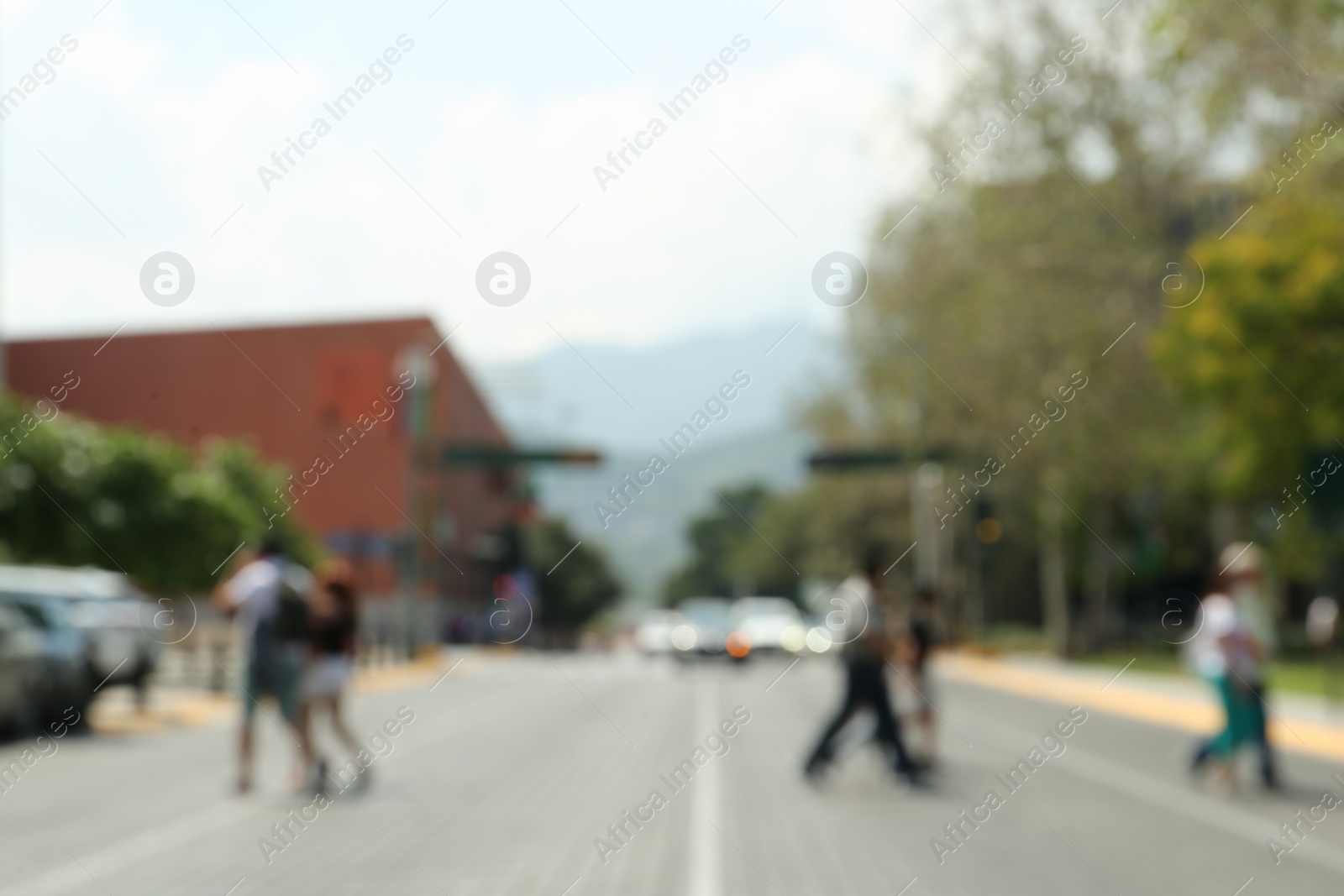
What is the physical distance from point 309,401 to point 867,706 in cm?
5856

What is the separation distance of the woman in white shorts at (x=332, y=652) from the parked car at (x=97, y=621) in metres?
7.82

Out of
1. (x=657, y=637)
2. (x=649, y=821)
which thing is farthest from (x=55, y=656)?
(x=657, y=637)

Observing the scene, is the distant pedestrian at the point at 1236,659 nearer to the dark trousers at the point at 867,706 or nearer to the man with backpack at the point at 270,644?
the dark trousers at the point at 867,706

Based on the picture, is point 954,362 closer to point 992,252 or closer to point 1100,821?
point 992,252

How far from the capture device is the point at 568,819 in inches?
452

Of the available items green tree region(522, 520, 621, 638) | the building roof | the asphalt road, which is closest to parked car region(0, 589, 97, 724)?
the asphalt road

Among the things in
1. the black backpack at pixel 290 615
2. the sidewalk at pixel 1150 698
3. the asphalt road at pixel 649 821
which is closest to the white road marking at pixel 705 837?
the asphalt road at pixel 649 821

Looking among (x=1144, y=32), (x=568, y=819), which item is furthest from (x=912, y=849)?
(x=1144, y=32)

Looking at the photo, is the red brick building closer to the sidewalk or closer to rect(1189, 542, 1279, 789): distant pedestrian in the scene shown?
the sidewalk

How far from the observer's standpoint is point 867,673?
14109 millimetres

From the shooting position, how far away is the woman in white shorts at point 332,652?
14102mm

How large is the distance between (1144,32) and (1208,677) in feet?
43.8

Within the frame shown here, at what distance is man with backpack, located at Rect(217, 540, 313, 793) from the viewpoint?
44.8 ft

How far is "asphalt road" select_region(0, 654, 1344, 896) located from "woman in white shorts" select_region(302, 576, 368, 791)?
0.64 m
